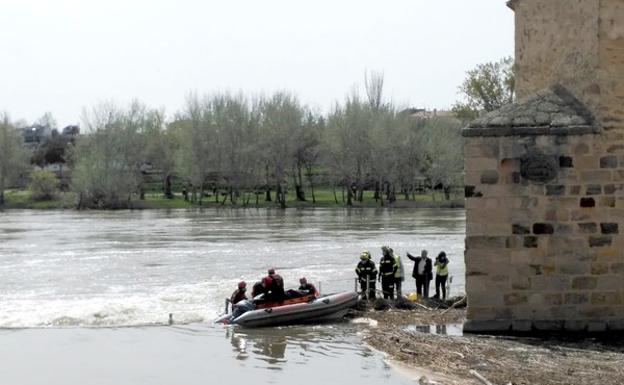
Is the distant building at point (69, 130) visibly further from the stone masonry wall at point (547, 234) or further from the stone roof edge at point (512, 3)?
the stone masonry wall at point (547, 234)

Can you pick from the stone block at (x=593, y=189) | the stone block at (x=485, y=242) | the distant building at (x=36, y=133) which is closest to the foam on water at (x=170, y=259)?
the stone block at (x=485, y=242)

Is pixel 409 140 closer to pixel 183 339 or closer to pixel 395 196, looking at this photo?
pixel 395 196

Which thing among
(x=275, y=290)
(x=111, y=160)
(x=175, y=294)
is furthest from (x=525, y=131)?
(x=111, y=160)

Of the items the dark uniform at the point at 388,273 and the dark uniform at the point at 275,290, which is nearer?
the dark uniform at the point at 275,290

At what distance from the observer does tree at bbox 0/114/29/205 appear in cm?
8850

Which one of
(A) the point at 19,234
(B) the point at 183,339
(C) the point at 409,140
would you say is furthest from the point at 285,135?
(B) the point at 183,339

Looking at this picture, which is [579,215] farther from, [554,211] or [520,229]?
[520,229]

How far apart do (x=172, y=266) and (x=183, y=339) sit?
552 inches

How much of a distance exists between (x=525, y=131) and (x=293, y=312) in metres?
5.33

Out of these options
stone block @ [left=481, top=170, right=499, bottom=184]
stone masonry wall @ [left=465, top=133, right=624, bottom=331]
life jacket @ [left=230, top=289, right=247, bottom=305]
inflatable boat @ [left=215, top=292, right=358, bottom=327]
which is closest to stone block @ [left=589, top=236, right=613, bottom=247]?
stone masonry wall @ [left=465, top=133, right=624, bottom=331]

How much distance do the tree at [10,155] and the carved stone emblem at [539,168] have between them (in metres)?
76.7

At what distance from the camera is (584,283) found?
565 inches

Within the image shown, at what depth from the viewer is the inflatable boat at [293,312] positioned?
56.4 feet

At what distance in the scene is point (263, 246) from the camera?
3728cm
